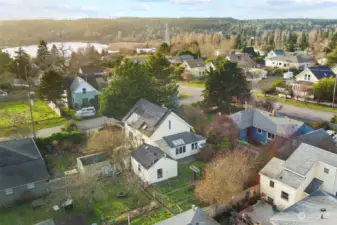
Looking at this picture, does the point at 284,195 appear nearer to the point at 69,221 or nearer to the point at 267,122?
the point at 267,122

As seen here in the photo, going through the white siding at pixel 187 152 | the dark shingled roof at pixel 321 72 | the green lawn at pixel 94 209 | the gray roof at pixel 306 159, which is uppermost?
the dark shingled roof at pixel 321 72

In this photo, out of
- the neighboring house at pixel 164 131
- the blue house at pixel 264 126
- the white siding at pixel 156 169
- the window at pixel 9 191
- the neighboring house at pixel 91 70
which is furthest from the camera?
the neighboring house at pixel 91 70

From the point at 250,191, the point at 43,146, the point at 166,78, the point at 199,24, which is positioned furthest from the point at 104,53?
the point at 199,24

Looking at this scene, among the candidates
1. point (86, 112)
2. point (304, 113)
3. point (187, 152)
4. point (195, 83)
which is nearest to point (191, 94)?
point (195, 83)

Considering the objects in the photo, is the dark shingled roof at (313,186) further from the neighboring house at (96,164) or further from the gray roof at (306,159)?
the neighboring house at (96,164)

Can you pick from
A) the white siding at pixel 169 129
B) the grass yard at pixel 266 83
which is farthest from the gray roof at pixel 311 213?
the grass yard at pixel 266 83

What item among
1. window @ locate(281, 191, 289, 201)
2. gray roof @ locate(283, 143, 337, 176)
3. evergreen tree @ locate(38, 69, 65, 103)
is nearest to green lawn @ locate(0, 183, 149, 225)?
window @ locate(281, 191, 289, 201)
